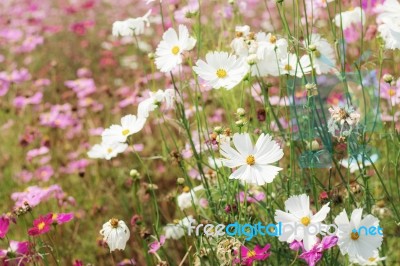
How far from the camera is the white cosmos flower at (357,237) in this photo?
89 cm

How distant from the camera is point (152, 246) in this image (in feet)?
4.02

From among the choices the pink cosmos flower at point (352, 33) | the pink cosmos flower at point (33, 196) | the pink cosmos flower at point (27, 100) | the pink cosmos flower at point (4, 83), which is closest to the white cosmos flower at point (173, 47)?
the pink cosmos flower at point (33, 196)

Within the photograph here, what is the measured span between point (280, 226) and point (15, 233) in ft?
3.70

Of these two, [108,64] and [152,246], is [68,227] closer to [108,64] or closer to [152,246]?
[152,246]

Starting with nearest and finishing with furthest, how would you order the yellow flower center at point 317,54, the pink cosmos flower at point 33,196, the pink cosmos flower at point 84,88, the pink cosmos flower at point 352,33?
the yellow flower center at point 317,54 → the pink cosmos flower at point 33,196 → the pink cosmos flower at point 352,33 → the pink cosmos flower at point 84,88

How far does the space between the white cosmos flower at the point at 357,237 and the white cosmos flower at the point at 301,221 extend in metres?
0.03

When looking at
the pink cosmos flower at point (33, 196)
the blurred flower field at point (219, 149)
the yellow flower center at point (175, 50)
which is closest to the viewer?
the blurred flower field at point (219, 149)

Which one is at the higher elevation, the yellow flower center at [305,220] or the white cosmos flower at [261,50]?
the white cosmos flower at [261,50]

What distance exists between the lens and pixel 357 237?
903 millimetres

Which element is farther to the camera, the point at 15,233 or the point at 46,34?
the point at 46,34

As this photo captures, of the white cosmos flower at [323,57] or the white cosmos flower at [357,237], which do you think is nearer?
the white cosmos flower at [357,237]

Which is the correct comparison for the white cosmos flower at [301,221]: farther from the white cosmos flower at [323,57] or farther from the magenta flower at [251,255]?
the white cosmos flower at [323,57]

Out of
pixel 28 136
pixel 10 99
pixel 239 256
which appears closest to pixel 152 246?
pixel 239 256

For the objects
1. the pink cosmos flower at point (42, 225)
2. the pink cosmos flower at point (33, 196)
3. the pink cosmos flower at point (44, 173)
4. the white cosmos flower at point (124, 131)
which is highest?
the pink cosmos flower at point (44, 173)
